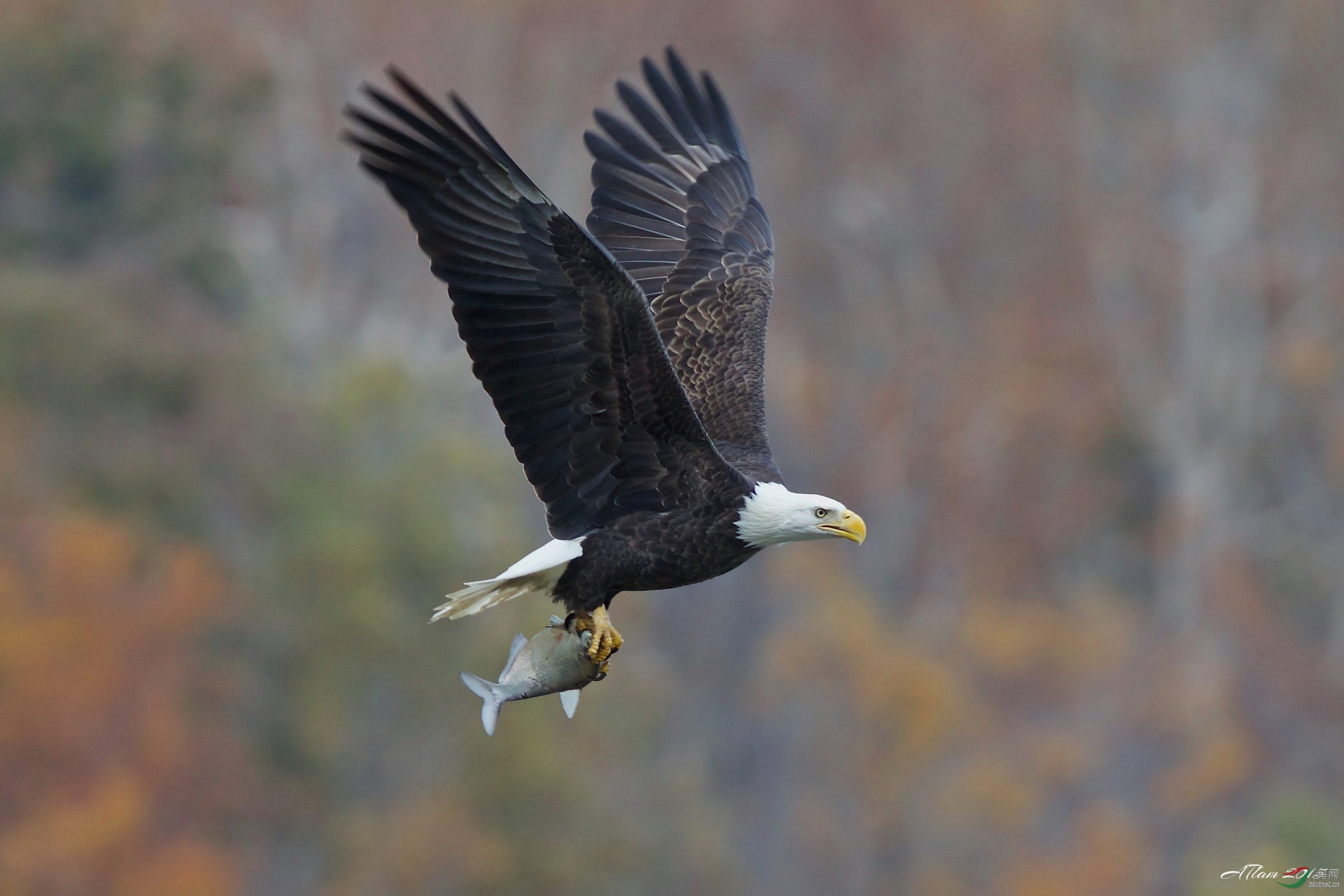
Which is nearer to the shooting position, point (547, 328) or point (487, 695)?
point (487, 695)

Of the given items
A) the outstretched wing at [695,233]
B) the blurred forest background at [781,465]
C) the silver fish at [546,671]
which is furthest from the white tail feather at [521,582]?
the blurred forest background at [781,465]

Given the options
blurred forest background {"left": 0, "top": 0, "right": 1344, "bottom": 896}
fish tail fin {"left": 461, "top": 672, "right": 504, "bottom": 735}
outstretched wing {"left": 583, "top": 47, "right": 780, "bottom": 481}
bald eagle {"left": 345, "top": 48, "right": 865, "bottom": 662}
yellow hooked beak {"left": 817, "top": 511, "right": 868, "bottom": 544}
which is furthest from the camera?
blurred forest background {"left": 0, "top": 0, "right": 1344, "bottom": 896}

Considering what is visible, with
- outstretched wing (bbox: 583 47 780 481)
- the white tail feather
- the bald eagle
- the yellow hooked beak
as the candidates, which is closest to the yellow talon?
the bald eagle

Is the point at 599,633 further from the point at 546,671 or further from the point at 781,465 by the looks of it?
the point at 781,465

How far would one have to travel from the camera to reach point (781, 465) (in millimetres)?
33594

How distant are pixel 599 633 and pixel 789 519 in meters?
0.75

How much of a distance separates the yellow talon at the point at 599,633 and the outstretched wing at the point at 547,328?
Answer: 325 millimetres

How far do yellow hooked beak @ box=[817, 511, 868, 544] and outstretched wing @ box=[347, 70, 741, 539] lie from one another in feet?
1.23

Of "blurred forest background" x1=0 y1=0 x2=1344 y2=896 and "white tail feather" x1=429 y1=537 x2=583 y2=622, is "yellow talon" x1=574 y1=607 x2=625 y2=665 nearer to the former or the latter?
"white tail feather" x1=429 y1=537 x2=583 y2=622

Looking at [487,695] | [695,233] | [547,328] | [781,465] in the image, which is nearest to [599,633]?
[487,695]

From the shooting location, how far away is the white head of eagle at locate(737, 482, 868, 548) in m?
8.22

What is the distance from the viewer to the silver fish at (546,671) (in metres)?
7.58

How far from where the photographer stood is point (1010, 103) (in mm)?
44844

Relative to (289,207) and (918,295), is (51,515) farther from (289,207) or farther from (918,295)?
(918,295)
